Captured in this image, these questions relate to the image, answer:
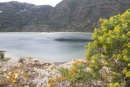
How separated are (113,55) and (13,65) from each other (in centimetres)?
377

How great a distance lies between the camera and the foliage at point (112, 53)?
17.4 feet

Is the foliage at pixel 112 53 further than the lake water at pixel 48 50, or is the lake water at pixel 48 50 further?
the lake water at pixel 48 50

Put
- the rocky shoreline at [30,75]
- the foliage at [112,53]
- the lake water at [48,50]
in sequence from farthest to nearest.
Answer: the lake water at [48,50], the rocky shoreline at [30,75], the foliage at [112,53]

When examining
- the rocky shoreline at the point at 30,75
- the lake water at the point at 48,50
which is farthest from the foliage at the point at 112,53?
the lake water at the point at 48,50

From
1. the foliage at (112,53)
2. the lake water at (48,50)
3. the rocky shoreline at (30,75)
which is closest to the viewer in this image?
the foliage at (112,53)

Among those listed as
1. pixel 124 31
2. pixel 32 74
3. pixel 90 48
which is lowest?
pixel 32 74

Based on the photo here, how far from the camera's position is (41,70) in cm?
741

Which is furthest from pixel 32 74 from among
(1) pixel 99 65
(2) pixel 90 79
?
(1) pixel 99 65

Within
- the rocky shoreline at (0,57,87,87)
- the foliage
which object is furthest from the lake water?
the foliage

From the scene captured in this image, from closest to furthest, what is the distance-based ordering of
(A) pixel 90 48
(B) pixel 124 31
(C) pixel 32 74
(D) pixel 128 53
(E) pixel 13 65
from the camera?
(D) pixel 128 53
(B) pixel 124 31
(A) pixel 90 48
(C) pixel 32 74
(E) pixel 13 65

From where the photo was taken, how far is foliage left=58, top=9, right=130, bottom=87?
17.4 ft

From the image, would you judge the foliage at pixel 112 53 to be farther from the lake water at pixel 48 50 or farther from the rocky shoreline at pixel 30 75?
the lake water at pixel 48 50

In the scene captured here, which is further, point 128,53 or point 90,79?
point 90,79

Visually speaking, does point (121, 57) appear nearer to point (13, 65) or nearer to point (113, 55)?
point (113, 55)
